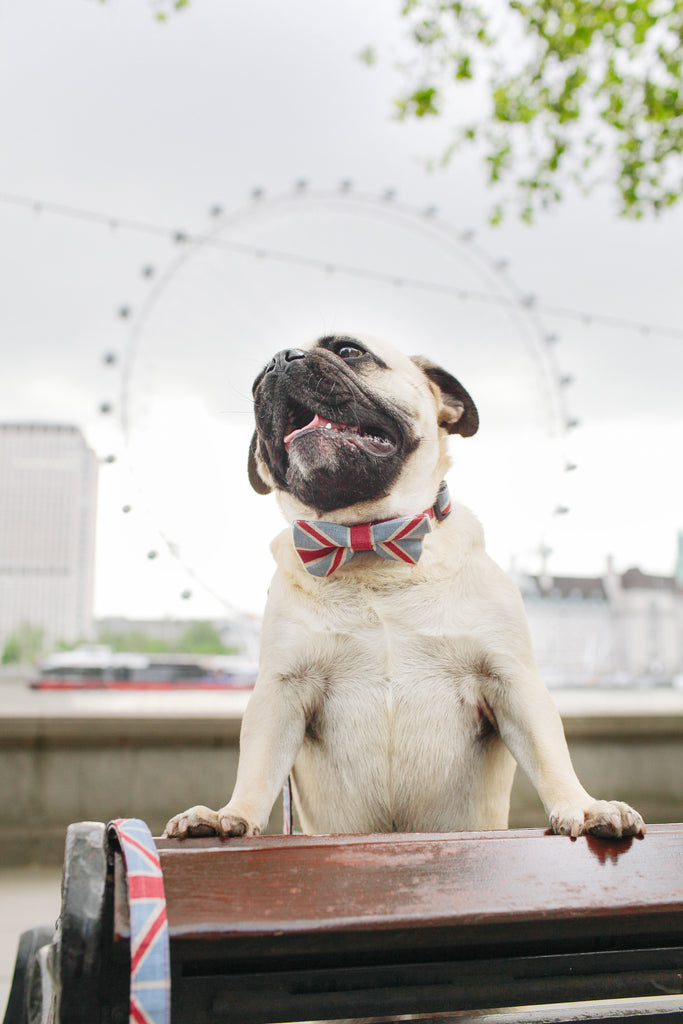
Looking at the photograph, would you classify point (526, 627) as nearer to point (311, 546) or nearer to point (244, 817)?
point (311, 546)

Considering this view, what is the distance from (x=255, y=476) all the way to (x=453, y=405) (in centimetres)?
42

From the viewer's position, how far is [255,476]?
1.64 meters

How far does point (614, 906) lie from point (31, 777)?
378cm

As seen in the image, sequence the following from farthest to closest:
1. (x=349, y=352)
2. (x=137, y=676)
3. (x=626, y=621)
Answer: (x=626, y=621) → (x=137, y=676) → (x=349, y=352)

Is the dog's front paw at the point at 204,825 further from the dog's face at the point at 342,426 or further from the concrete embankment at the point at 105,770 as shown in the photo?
the concrete embankment at the point at 105,770

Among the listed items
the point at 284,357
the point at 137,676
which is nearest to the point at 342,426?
the point at 284,357

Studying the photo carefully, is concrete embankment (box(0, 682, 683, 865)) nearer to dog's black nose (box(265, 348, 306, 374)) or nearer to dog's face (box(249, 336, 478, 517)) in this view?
dog's face (box(249, 336, 478, 517))

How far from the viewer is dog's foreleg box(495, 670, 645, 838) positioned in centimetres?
112

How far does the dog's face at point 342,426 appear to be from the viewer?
1375mm


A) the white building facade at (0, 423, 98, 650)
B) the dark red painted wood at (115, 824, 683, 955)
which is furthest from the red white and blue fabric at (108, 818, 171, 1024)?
the white building facade at (0, 423, 98, 650)

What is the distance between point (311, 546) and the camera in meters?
1.41

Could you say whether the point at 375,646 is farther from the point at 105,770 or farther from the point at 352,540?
the point at 105,770

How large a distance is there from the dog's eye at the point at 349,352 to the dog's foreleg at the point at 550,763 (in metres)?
0.64

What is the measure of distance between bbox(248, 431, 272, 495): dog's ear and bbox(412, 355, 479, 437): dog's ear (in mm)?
366
